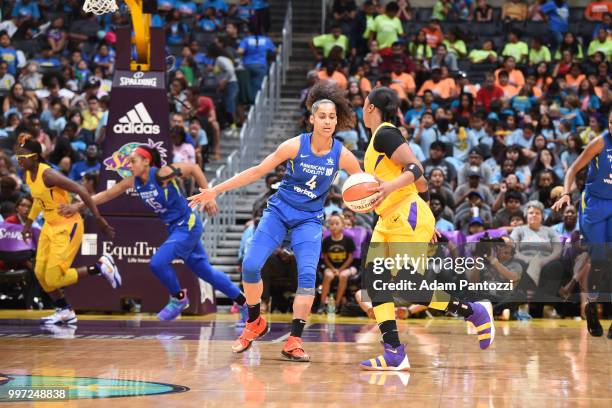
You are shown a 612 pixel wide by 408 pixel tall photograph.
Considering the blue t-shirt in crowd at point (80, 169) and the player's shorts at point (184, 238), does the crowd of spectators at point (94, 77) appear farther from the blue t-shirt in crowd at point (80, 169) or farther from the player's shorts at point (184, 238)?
the player's shorts at point (184, 238)

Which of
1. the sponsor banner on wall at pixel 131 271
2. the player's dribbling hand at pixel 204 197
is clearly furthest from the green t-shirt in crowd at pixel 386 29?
the player's dribbling hand at pixel 204 197

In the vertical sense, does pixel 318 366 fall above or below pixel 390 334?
below

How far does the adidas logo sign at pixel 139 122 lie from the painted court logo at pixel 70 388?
6792 mm

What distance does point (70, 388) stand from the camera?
22.5 ft

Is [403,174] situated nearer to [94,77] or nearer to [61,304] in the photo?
[61,304]

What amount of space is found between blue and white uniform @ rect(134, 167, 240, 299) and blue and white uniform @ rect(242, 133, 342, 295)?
327 centimetres

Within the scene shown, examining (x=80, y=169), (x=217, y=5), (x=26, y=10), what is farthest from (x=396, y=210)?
(x=26, y=10)

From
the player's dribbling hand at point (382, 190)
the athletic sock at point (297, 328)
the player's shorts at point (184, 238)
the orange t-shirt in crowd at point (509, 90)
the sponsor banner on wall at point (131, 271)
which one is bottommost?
the sponsor banner on wall at point (131, 271)

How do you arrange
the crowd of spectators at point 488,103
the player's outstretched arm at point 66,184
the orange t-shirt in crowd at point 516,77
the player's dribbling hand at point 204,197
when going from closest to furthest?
the player's dribbling hand at point 204,197
the player's outstretched arm at point 66,184
the crowd of spectators at point 488,103
the orange t-shirt in crowd at point 516,77

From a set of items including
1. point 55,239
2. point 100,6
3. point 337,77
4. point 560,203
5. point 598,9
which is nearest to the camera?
point 560,203

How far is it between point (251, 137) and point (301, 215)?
988 cm

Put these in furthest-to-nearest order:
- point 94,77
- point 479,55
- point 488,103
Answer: point 479,55 < point 94,77 < point 488,103

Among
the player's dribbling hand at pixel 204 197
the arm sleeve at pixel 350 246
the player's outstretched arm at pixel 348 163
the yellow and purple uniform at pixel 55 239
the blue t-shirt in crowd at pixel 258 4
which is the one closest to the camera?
the player's dribbling hand at pixel 204 197

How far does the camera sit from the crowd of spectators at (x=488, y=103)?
47.5 ft
